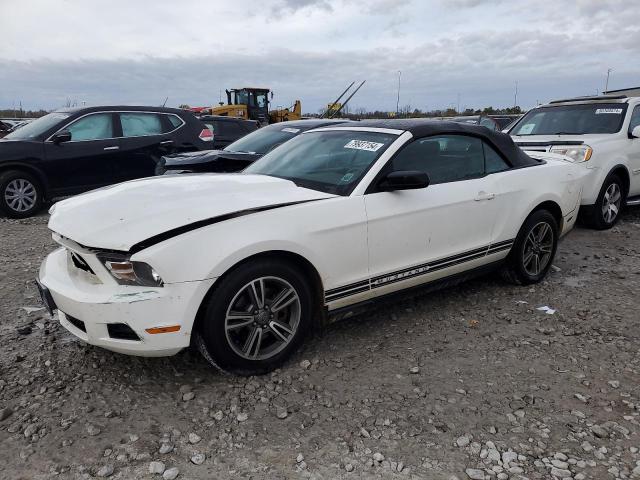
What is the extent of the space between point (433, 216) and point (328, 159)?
0.88 metres

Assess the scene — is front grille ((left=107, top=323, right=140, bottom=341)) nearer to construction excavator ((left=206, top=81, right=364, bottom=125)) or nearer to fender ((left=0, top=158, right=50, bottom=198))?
fender ((left=0, top=158, right=50, bottom=198))

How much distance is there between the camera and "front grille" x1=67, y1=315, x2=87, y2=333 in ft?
9.71

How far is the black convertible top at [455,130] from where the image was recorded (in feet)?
13.3

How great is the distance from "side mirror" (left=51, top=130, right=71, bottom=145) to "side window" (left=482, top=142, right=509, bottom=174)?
6.27 metres

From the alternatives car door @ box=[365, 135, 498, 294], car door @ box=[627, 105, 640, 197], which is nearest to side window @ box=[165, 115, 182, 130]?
car door @ box=[365, 135, 498, 294]

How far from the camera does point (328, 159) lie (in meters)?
3.99

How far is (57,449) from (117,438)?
0.27m

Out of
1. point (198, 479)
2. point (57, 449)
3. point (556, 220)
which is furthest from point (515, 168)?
point (57, 449)

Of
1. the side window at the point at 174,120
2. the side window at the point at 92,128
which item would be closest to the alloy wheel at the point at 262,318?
the side window at the point at 92,128

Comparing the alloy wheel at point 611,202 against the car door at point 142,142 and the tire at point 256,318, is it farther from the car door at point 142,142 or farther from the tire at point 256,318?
the car door at point 142,142

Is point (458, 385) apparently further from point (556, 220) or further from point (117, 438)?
point (556, 220)

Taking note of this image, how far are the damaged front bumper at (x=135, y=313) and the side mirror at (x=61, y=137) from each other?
18.9ft

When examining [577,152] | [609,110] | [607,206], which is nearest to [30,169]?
[577,152]

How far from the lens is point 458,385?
316cm
